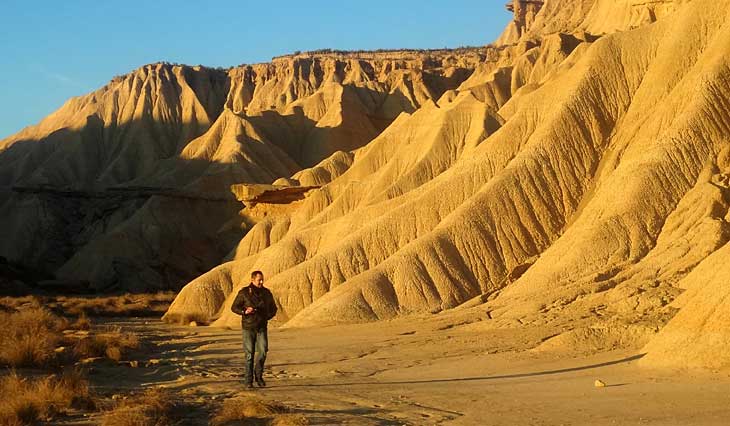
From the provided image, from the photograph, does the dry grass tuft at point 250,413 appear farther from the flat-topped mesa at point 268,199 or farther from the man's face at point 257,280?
the flat-topped mesa at point 268,199

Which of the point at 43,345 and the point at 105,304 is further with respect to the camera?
the point at 105,304

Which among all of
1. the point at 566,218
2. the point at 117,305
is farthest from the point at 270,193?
the point at 566,218

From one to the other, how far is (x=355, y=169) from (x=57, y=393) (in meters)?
45.1

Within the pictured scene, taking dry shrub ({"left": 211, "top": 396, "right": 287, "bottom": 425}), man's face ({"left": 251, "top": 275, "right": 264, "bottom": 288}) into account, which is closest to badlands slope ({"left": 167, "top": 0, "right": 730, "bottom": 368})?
man's face ({"left": 251, "top": 275, "right": 264, "bottom": 288})

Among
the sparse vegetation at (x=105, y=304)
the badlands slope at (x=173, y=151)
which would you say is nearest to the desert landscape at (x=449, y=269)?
the sparse vegetation at (x=105, y=304)

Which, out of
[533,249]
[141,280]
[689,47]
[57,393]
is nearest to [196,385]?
[57,393]

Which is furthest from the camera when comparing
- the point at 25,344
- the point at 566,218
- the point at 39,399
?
the point at 566,218

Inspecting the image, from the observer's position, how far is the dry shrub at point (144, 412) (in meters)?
11.0

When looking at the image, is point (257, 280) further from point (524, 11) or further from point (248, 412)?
point (524, 11)

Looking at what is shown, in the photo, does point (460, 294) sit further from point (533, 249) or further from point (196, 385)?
point (196, 385)

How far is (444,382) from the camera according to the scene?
15359 mm

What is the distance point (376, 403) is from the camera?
13.1 metres

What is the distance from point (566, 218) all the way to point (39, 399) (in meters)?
23.4

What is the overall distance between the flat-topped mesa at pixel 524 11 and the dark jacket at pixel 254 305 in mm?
137416
